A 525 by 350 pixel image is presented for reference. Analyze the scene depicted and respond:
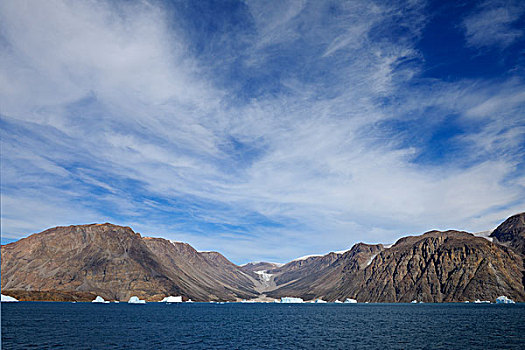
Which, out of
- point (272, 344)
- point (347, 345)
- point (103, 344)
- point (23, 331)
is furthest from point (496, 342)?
point (23, 331)

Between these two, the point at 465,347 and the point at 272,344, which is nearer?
the point at 465,347

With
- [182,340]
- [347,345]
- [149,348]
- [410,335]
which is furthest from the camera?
[410,335]

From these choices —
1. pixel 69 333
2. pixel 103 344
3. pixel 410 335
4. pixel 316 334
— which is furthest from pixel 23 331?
pixel 410 335

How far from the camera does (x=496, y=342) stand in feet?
261

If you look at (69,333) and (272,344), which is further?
(69,333)

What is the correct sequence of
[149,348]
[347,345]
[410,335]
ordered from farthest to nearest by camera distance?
1. [410,335]
2. [347,345]
3. [149,348]

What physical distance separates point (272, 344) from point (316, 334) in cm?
2262

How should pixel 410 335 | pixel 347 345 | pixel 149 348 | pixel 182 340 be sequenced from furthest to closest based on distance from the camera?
pixel 410 335 → pixel 182 340 → pixel 347 345 → pixel 149 348

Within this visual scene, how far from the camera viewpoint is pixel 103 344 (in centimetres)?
7769

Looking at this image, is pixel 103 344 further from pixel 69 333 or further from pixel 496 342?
pixel 496 342

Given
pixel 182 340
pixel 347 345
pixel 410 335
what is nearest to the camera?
pixel 347 345

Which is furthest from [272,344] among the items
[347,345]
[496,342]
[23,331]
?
[23,331]

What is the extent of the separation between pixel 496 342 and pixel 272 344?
46511 millimetres

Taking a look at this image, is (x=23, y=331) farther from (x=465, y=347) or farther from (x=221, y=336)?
(x=465, y=347)
